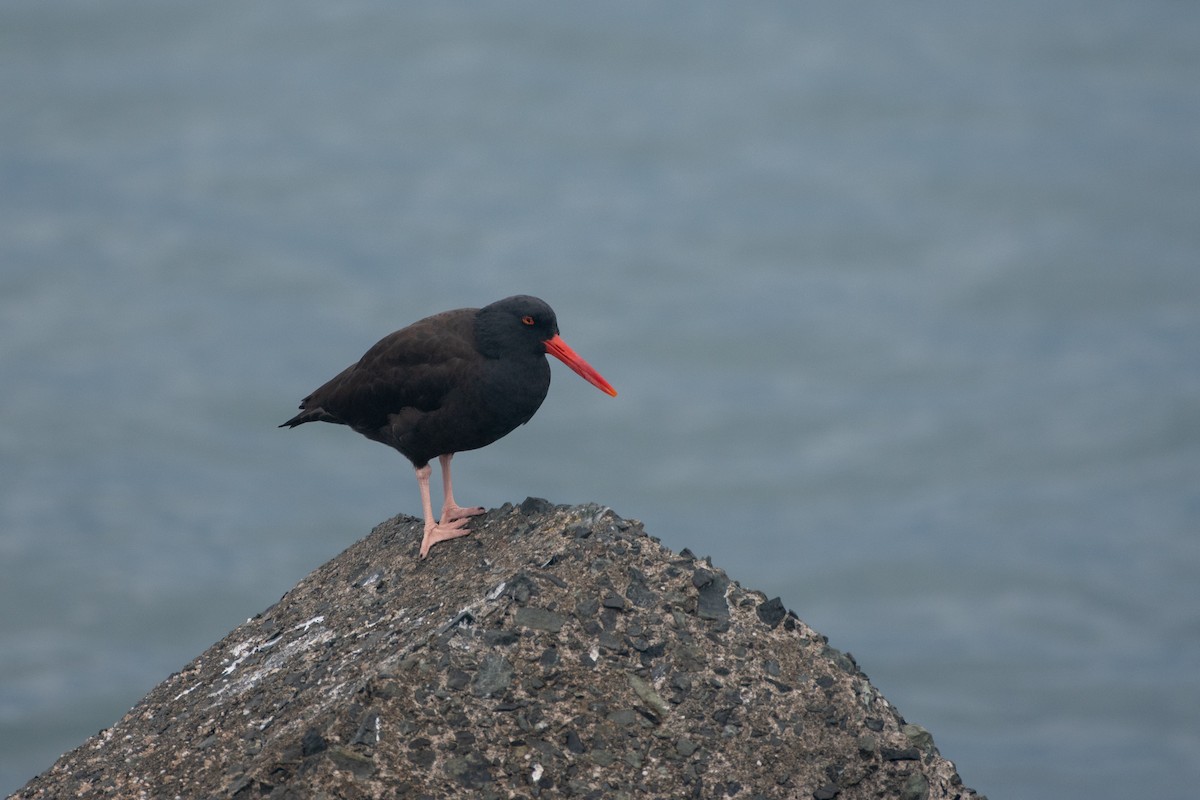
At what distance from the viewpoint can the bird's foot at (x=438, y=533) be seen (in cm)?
948

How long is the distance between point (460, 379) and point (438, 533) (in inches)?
45.7

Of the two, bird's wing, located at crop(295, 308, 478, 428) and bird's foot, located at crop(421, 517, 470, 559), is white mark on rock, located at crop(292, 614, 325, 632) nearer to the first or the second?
bird's foot, located at crop(421, 517, 470, 559)

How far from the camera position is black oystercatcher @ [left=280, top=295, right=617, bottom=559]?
9.98 m

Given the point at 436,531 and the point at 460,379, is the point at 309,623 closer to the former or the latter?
the point at 436,531

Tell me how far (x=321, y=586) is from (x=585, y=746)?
10.9 feet

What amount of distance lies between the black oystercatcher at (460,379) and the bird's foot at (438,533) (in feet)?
0.04

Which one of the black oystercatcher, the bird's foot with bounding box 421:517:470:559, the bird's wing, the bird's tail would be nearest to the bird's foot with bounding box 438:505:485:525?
the black oystercatcher

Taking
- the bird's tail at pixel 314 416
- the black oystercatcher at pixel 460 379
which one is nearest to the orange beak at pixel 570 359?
the black oystercatcher at pixel 460 379

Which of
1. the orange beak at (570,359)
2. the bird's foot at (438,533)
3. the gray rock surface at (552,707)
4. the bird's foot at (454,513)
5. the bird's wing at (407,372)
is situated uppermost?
the orange beak at (570,359)

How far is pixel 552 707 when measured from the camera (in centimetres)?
733

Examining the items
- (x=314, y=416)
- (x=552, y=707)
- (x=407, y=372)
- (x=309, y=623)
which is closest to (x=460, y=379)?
(x=407, y=372)

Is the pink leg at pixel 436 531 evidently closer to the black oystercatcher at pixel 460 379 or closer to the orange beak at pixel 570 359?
the black oystercatcher at pixel 460 379

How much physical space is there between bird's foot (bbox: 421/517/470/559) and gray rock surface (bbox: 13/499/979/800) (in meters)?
0.62

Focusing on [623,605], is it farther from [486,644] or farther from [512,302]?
[512,302]
